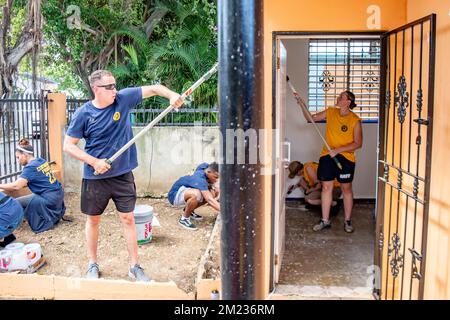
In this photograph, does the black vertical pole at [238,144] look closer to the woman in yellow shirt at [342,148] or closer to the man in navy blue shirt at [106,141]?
the man in navy blue shirt at [106,141]

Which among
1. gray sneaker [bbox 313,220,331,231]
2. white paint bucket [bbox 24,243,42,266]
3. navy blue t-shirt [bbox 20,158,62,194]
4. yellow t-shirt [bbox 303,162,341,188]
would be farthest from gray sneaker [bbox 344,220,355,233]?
navy blue t-shirt [bbox 20,158,62,194]

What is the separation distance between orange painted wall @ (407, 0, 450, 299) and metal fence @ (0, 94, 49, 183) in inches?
233

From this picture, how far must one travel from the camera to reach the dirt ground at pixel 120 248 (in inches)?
194

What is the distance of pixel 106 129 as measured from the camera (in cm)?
441

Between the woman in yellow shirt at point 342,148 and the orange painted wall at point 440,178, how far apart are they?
2724mm

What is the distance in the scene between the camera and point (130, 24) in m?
11.6

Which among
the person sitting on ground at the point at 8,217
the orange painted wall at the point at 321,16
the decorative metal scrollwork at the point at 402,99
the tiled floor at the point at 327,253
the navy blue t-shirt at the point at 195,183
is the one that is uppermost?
the orange painted wall at the point at 321,16

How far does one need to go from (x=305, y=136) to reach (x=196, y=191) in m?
2.24

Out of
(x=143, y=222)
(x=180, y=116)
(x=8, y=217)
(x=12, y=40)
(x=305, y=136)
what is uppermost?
(x=12, y=40)

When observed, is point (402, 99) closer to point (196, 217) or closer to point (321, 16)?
point (321, 16)

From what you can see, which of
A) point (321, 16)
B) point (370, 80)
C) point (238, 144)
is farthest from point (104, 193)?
point (370, 80)

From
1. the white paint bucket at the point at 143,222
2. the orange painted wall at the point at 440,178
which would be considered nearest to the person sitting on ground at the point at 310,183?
the white paint bucket at the point at 143,222
